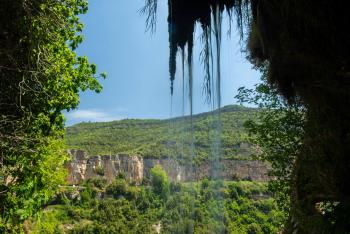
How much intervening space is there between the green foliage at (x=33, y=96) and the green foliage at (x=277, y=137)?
4.24 m

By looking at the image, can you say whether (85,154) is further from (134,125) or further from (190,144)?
(190,144)

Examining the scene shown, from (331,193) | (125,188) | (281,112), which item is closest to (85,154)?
(125,188)

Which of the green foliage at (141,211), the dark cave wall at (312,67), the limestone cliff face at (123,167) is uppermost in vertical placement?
the dark cave wall at (312,67)

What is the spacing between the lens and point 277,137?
8469 millimetres

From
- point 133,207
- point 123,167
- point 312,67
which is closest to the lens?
point 312,67

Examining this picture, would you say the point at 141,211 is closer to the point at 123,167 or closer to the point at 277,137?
the point at 123,167

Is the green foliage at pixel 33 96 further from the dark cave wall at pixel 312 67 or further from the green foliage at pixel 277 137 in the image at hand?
the green foliage at pixel 277 137

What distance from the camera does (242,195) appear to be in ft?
197

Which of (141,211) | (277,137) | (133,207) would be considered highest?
(277,137)

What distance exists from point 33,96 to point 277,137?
242 inches

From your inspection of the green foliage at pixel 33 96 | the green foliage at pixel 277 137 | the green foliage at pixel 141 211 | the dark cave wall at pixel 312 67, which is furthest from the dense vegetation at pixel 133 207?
the dark cave wall at pixel 312 67

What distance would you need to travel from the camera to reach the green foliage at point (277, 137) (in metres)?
7.94

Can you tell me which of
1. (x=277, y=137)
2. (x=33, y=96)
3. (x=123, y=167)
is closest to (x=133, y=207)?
(x=123, y=167)

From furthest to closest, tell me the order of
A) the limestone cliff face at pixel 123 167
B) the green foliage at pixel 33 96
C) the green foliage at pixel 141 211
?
the limestone cliff face at pixel 123 167 → the green foliage at pixel 141 211 → the green foliage at pixel 33 96
